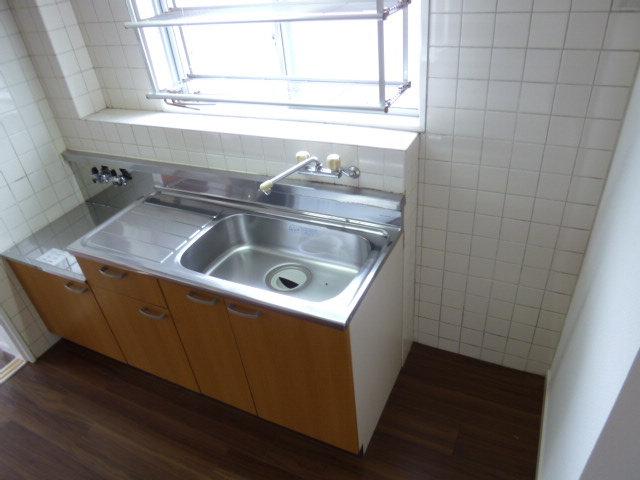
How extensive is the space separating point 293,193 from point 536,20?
1.04 metres

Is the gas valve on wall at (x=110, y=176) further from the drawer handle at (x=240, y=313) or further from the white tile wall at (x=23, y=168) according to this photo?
the drawer handle at (x=240, y=313)

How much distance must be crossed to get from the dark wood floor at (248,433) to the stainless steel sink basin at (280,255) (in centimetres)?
64

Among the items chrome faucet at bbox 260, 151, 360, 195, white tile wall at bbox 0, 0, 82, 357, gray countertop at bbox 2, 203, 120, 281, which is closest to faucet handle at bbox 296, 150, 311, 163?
chrome faucet at bbox 260, 151, 360, 195

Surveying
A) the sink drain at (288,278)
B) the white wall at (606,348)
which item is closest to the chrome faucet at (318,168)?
the sink drain at (288,278)

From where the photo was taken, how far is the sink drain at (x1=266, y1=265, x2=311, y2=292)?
2.00 meters

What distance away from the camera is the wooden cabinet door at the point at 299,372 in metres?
1.63

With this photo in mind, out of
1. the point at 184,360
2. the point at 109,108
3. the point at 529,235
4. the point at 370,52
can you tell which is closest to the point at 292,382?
the point at 184,360

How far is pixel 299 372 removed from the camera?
177 cm

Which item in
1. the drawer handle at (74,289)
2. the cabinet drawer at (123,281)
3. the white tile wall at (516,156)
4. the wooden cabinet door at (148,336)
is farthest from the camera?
the drawer handle at (74,289)

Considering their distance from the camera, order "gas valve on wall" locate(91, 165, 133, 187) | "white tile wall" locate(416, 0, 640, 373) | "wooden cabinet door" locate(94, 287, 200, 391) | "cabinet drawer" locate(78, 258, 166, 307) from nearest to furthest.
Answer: "white tile wall" locate(416, 0, 640, 373)
"cabinet drawer" locate(78, 258, 166, 307)
"wooden cabinet door" locate(94, 287, 200, 391)
"gas valve on wall" locate(91, 165, 133, 187)

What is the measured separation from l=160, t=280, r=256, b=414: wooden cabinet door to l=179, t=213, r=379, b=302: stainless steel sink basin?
18 centimetres

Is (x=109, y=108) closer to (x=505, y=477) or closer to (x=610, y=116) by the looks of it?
(x=610, y=116)

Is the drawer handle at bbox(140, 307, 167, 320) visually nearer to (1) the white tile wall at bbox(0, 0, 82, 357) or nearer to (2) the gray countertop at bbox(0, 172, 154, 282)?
(2) the gray countertop at bbox(0, 172, 154, 282)

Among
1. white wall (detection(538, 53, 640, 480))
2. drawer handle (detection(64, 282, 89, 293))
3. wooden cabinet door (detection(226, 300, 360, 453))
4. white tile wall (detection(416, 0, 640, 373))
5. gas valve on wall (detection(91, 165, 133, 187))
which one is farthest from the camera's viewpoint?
gas valve on wall (detection(91, 165, 133, 187))
